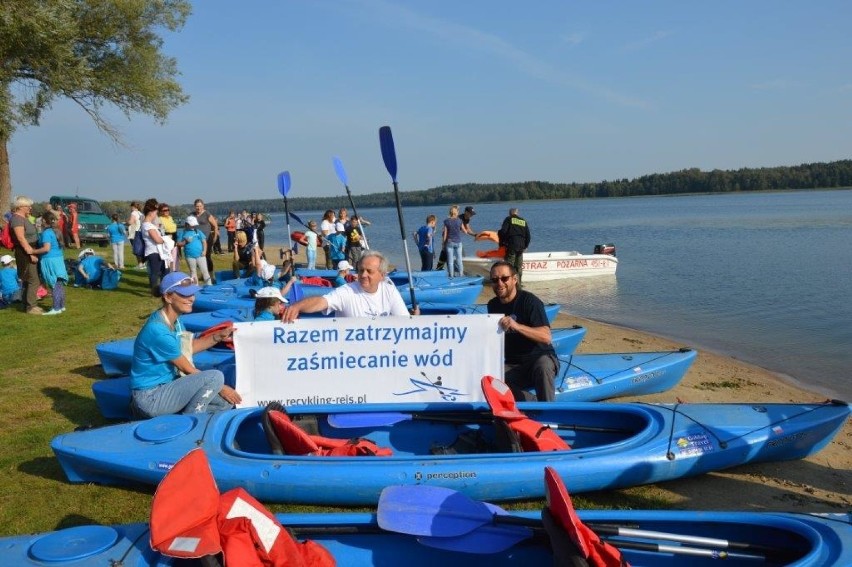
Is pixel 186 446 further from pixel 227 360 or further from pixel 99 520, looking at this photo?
pixel 227 360

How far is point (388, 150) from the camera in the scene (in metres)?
8.43

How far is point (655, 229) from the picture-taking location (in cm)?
4231

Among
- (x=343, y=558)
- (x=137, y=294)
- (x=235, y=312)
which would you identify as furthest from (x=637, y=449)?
(x=137, y=294)

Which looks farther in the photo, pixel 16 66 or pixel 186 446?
pixel 16 66

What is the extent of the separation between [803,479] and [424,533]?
3.61 metres

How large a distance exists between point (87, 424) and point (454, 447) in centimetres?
377

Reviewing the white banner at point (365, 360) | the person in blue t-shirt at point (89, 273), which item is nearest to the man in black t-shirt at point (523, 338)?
the white banner at point (365, 360)

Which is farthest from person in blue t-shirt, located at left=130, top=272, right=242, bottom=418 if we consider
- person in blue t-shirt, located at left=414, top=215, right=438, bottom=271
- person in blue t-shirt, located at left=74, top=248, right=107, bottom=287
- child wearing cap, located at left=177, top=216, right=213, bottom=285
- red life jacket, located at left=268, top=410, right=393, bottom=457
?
person in blue t-shirt, located at left=414, top=215, right=438, bottom=271

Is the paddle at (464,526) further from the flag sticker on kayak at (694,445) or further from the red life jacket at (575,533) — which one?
the flag sticker on kayak at (694,445)

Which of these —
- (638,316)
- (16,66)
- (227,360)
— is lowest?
(638,316)

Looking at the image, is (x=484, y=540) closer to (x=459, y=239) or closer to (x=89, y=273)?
(x=459, y=239)

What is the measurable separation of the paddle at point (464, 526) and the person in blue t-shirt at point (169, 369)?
236 cm

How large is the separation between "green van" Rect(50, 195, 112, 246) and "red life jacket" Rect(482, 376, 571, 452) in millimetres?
23773

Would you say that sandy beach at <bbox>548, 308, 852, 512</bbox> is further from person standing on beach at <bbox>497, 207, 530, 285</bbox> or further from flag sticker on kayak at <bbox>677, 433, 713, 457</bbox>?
person standing on beach at <bbox>497, 207, 530, 285</bbox>
